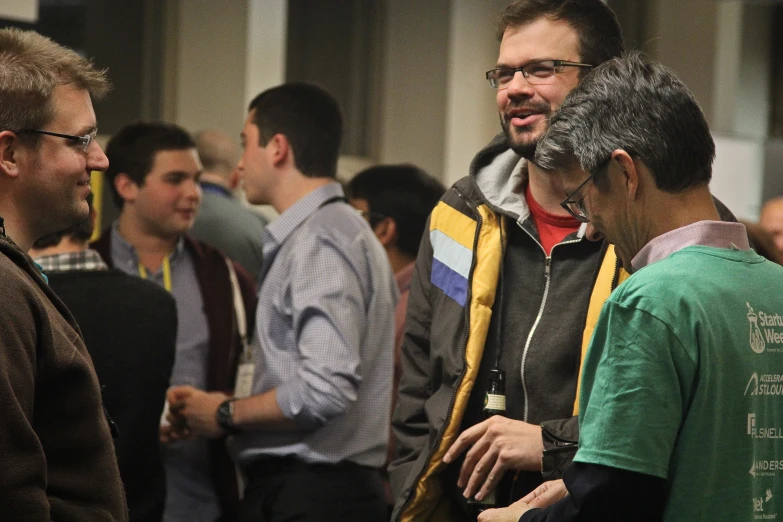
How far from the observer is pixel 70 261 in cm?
273

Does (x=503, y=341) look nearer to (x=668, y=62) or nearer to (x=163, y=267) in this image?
(x=163, y=267)

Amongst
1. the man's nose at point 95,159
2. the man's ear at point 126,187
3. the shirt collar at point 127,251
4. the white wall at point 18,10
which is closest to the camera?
the man's nose at point 95,159

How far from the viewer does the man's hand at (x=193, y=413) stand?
2.91 m

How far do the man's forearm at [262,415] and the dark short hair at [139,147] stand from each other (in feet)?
3.87

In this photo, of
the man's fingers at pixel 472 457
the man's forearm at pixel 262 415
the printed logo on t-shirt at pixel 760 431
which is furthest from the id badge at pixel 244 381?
the printed logo on t-shirt at pixel 760 431

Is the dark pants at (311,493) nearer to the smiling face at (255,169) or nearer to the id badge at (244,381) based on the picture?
the id badge at (244,381)

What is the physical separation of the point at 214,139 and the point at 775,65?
15.9 feet

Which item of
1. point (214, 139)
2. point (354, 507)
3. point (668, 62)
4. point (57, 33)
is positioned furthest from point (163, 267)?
point (668, 62)

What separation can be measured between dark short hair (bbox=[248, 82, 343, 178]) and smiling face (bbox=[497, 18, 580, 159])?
3.38 feet

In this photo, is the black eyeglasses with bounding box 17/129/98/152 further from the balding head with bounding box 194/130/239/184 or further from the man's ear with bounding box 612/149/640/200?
the balding head with bounding box 194/130/239/184

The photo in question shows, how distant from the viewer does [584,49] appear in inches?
83.7

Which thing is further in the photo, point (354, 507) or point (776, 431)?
point (354, 507)

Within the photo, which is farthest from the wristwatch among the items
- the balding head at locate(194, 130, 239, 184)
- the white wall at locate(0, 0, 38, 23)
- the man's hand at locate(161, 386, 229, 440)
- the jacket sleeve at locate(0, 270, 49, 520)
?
the balding head at locate(194, 130, 239, 184)

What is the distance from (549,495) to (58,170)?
100cm
